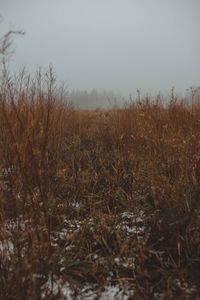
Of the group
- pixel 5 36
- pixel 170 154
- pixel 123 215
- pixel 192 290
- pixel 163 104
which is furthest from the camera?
pixel 5 36

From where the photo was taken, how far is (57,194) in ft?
6.29

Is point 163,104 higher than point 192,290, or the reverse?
point 163,104

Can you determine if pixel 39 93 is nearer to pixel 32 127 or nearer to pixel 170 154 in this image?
pixel 32 127

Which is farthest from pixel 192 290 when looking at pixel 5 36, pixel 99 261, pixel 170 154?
pixel 5 36

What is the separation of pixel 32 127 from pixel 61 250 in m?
0.81

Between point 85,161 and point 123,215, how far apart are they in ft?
A: 3.75

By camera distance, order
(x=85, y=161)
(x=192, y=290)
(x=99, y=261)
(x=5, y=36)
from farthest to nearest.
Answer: (x=5, y=36), (x=85, y=161), (x=99, y=261), (x=192, y=290)

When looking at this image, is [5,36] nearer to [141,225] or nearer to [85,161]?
[85,161]

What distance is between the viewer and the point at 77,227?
1.57 metres

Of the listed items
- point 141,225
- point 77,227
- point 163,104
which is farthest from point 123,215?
point 163,104

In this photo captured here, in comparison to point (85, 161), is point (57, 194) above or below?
below

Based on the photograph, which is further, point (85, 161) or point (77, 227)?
point (85, 161)

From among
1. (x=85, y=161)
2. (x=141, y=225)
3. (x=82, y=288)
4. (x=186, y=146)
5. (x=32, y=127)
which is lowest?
(x=82, y=288)

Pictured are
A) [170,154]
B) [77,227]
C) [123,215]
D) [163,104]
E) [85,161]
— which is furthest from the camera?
[163,104]
